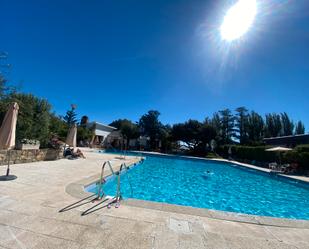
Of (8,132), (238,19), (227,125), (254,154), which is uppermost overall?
(227,125)

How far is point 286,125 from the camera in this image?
3700 centimetres

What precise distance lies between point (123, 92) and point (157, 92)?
344 centimetres

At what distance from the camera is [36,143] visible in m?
10.1

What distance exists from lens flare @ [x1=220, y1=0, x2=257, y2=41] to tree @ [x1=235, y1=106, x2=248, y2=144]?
34.1 metres

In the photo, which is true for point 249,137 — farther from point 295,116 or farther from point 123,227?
point 123,227

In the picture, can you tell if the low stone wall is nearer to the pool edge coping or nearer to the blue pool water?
the blue pool water

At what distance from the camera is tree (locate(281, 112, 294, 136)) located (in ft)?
120

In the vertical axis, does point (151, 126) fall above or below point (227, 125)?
below

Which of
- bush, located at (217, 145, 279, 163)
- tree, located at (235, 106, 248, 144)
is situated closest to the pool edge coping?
bush, located at (217, 145, 279, 163)

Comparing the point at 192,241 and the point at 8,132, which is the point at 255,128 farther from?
the point at 8,132

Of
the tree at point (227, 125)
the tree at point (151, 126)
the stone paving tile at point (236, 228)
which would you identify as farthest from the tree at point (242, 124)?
the stone paving tile at point (236, 228)

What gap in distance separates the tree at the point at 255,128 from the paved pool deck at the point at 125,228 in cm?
3745

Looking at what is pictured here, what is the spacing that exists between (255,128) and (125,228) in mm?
40148

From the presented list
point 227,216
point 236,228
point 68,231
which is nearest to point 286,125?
point 227,216
